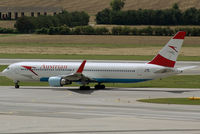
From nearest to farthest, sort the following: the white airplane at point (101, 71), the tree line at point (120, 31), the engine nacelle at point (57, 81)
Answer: the white airplane at point (101, 71) < the engine nacelle at point (57, 81) < the tree line at point (120, 31)

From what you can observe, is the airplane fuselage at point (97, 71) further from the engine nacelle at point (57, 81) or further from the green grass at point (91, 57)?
the green grass at point (91, 57)

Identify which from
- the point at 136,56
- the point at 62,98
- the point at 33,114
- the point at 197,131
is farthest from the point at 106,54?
the point at 197,131

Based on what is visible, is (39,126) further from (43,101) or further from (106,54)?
(106,54)

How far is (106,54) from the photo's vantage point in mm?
126062

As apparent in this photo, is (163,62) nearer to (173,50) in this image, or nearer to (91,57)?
(173,50)

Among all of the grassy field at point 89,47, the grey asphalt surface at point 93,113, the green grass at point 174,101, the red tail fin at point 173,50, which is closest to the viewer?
the grey asphalt surface at point 93,113

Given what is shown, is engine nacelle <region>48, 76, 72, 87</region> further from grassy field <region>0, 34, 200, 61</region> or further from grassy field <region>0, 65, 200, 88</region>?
grassy field <region>0, 34, 200, 61</region>

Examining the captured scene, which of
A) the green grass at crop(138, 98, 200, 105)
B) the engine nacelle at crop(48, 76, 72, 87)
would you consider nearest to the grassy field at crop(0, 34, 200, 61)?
the engine nacelle at crop(48, 76, 72, 87)

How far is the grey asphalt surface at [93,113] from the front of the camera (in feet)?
127

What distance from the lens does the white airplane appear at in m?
65.8

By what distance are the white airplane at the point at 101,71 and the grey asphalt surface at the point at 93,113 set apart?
6.33ft

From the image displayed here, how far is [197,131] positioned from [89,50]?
99.2 m

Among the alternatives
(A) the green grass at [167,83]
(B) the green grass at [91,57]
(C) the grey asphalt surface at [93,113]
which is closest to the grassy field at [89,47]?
(B) the green grass at [91,57]

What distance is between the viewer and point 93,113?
153ft
